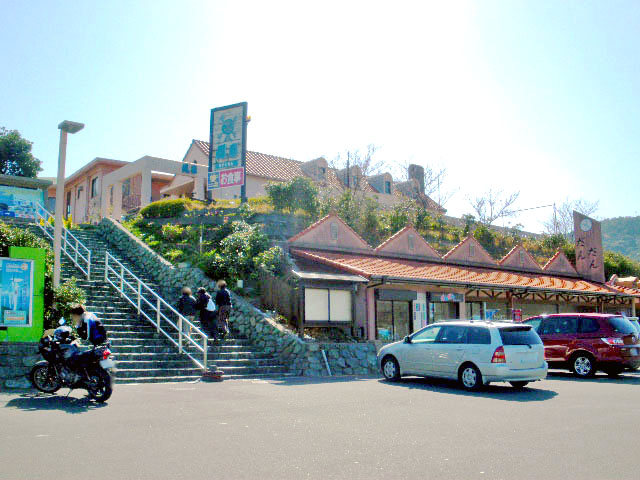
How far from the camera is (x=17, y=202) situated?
2277 cm

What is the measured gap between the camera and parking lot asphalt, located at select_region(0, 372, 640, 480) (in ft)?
18.8

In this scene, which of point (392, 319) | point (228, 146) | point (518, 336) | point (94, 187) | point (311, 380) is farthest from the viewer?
point (94, 187)

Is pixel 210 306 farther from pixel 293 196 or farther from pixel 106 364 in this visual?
pixel 293 196

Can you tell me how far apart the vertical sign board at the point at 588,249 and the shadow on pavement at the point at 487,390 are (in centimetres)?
2333

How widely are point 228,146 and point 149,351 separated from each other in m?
13.4

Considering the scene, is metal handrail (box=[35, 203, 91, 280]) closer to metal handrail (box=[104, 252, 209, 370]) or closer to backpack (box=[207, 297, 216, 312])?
metal handrail (box=[104, 252, 209, 370])

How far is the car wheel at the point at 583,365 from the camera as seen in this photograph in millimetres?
15491

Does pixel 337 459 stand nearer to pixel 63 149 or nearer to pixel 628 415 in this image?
pixel 628 415

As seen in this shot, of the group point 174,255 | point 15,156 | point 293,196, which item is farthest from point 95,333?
point 15,156

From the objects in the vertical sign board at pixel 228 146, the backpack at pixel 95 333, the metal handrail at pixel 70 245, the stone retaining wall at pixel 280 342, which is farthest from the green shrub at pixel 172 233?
the backpack at pixel 95 333

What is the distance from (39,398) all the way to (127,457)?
4702 mm

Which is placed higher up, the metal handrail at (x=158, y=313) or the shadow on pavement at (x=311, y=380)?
the metal handrail at (x=158, y=313)

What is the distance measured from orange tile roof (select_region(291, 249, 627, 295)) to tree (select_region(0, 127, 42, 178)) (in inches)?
808

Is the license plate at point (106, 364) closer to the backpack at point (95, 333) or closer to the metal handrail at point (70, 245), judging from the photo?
the backpack at point (95, 333)
